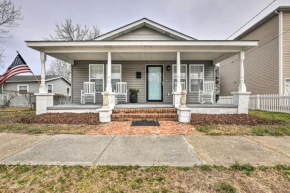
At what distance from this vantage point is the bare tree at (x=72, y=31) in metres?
16.8

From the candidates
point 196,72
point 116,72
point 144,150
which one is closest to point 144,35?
point 116,72

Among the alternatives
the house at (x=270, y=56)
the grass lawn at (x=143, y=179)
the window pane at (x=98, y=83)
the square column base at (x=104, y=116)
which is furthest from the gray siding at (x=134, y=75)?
the grass lawn at (x=143, y=179)

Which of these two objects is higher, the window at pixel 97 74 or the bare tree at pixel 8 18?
the bare tree at pixel 8 18

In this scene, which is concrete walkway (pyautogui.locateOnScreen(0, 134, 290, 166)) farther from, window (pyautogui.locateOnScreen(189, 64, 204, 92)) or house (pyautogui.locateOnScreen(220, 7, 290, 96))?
→ house (pyautogui.locateOnScreen(220, 7, 290, 96))

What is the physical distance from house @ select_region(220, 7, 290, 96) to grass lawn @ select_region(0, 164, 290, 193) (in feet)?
31.9

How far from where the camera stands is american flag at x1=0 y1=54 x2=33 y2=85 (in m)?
5.90

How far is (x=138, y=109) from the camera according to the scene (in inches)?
219

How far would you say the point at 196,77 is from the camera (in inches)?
315

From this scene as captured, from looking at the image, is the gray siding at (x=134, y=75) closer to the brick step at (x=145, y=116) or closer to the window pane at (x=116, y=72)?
the window pane at (x=116, y=72)

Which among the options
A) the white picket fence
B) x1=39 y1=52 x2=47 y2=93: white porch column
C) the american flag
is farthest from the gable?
the white picket fence

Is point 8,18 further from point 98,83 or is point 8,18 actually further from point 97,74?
point 98,83

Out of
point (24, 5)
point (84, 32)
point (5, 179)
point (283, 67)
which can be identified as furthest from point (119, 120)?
point (84, 32)

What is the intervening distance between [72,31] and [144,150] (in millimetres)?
Answer: 19498

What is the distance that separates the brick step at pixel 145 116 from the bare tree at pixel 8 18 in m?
13.6
